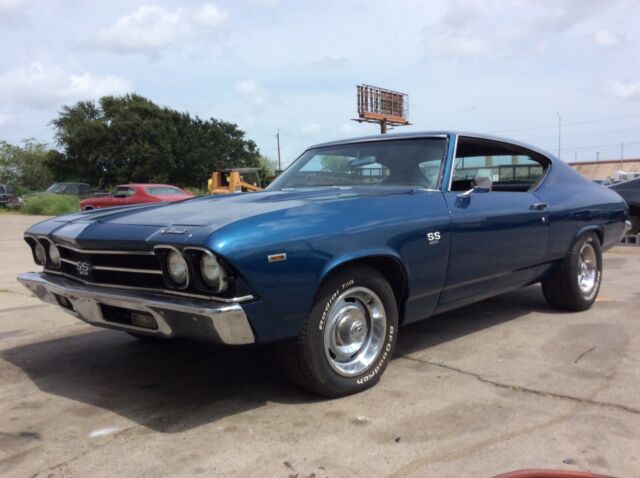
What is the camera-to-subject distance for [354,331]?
10.5 feet

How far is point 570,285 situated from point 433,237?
2089 mm

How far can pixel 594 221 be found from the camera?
5.18 m

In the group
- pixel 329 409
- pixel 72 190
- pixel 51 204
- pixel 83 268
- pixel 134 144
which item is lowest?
pixel 329 409

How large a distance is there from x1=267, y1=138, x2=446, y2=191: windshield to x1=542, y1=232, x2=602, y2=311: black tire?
1.75m

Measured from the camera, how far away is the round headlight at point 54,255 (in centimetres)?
358

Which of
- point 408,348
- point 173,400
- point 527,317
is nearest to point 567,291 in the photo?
point 527,317

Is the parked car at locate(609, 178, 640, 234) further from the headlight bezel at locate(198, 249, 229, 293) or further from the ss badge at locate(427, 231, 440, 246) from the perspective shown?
the headlight bezel at locate(198, 249, 229, 293)

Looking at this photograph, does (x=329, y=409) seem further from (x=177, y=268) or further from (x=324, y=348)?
(x=177, y=268)

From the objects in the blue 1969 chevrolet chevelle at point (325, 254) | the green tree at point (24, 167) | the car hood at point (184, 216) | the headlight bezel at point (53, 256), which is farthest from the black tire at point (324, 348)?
the green tree at point (24, 167)

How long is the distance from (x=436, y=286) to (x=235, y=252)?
152 cm

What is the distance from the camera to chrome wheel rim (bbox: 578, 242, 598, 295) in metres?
5.22

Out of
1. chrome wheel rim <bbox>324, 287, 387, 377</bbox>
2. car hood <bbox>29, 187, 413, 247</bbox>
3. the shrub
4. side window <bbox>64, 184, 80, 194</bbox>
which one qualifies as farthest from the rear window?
chrome wheel rim <bbox>324, 287, 387, 377</bbox>

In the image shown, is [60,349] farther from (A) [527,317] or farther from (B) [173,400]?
(A) [527,317]

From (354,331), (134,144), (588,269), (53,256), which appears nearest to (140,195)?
(53,256)
